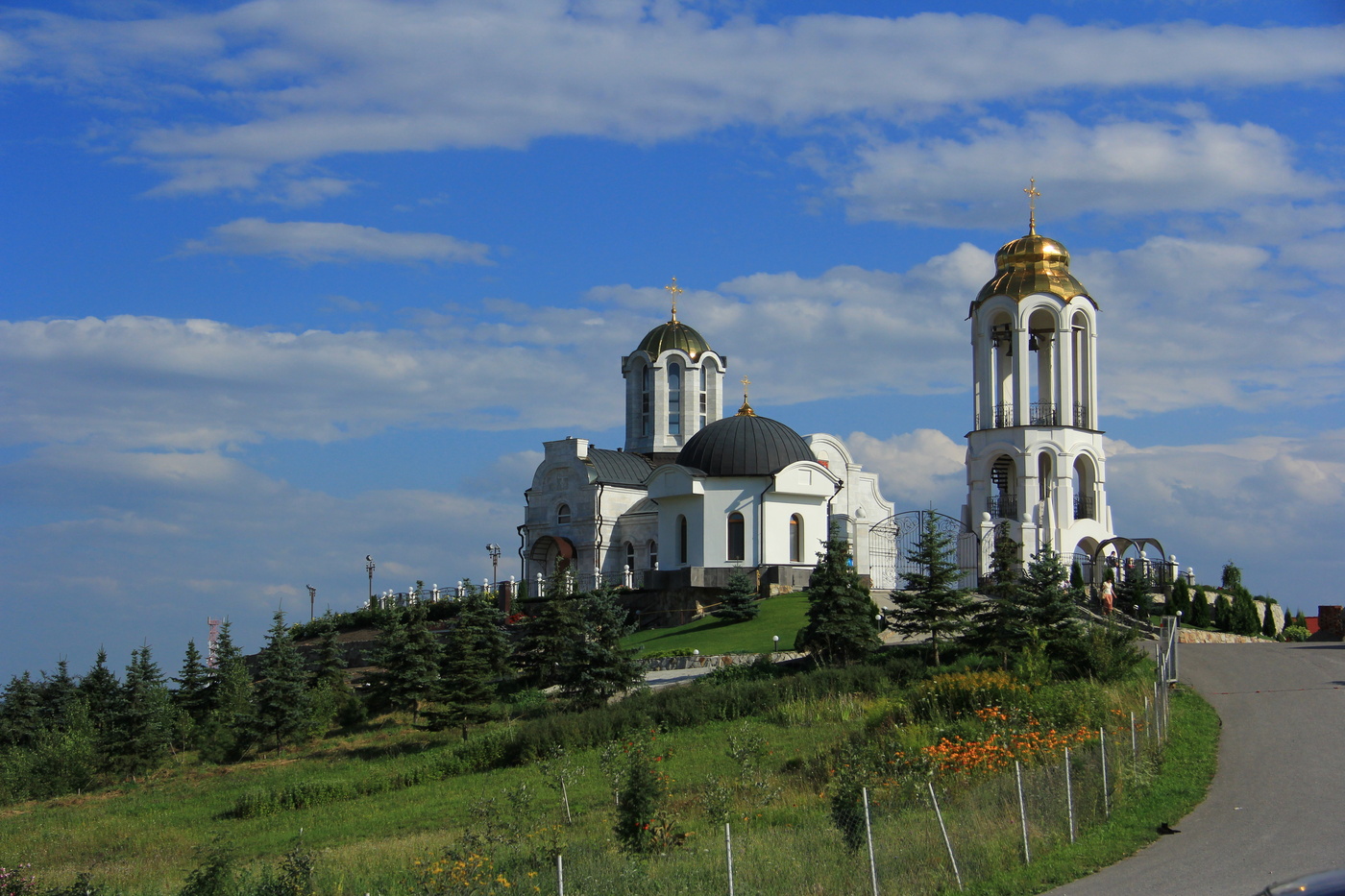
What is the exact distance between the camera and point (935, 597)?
24969 millimetres

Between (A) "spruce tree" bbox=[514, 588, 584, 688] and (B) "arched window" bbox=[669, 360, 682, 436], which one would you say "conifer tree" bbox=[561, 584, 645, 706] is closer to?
(A) "spruce tree" bbox=[514, 588, 584, 688]

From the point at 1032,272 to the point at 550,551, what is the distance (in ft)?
67.9

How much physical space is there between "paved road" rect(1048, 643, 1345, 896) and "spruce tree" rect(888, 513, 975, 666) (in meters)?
4.21

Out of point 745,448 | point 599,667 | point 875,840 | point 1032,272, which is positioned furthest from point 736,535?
point 875,840

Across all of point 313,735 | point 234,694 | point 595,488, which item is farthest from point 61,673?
point 595,488

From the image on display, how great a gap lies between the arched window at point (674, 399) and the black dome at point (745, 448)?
35.9 ft

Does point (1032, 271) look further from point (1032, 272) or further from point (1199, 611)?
point (1199, 611)

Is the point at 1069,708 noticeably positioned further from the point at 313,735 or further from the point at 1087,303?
the point at 1087,303

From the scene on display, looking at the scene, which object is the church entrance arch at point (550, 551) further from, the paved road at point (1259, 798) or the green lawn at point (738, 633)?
the paved road at point (1259, 798)

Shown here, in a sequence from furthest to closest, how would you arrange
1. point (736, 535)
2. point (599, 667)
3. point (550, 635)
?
point (736, 535)
point (550, 635)
point (599, 667)

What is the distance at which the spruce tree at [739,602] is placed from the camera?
3609 cm

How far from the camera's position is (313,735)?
103 feet

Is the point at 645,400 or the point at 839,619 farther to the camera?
the point at 645,400

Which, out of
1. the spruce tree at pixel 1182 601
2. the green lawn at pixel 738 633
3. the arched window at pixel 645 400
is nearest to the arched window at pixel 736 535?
the green lawn at pixel 738 633
